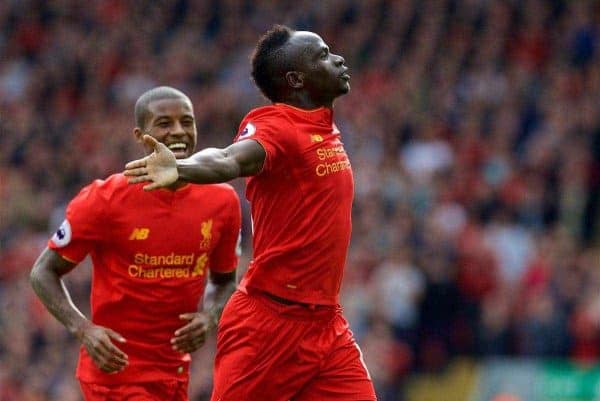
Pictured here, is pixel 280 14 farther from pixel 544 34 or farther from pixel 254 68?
pixel 254 68

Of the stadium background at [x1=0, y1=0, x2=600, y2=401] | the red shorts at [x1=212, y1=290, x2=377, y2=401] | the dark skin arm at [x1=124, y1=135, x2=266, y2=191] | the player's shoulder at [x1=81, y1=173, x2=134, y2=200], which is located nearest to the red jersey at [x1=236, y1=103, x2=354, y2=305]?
the red shorts at [x1=212, y1=290, x2=377, y2=401]

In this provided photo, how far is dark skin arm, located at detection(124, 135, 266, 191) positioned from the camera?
6.24 metres

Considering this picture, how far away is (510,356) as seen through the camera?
13352 millimetres

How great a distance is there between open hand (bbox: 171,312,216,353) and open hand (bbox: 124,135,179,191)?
5.43 ft

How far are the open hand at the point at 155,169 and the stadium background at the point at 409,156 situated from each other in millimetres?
6838

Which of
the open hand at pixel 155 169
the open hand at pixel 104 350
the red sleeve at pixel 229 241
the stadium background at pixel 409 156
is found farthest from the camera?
the stadium background at pixel 409 156

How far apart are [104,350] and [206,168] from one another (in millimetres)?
1589

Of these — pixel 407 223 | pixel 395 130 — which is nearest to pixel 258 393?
pixel 407 223

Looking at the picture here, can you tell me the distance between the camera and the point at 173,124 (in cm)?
778

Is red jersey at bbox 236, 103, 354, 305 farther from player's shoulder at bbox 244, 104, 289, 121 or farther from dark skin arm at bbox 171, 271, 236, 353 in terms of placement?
dark skin arm at bbox 171, 271, 236, 353

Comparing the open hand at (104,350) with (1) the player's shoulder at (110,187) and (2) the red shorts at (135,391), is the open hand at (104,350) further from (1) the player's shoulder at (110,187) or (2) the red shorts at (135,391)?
(1) the player's shoulder at (110,187)

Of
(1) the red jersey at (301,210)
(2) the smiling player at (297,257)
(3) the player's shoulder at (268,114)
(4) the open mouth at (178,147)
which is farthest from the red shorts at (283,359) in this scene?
(4) the open mouth at (178,147)

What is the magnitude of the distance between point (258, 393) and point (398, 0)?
13.3m

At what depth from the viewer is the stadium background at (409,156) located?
44.4 ft
